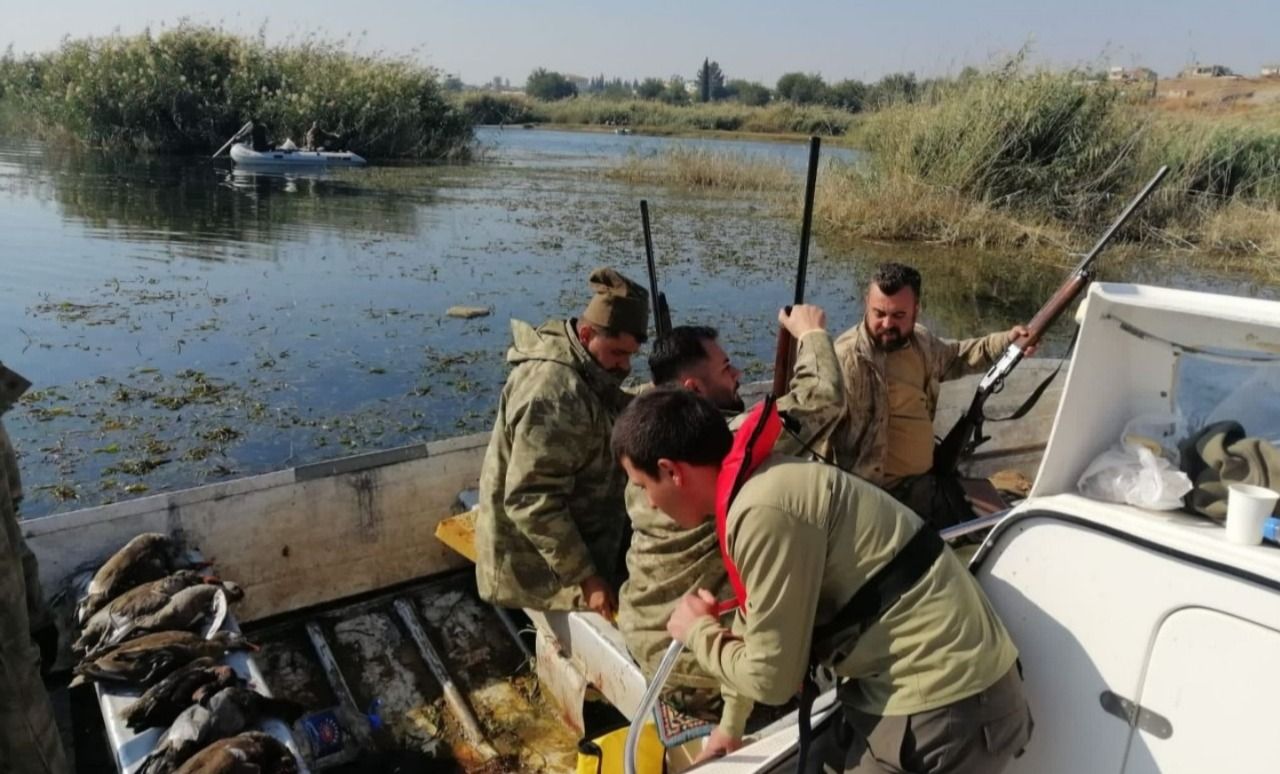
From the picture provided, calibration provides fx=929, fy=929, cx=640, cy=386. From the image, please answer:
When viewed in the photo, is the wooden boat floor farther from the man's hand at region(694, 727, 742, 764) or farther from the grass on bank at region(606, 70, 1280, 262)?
the grass on bank at region(606, 70, 1280, 262)

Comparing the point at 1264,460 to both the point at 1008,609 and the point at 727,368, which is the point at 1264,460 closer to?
the point at 1008,609

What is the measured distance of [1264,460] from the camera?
2.22m

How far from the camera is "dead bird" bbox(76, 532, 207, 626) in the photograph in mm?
3553

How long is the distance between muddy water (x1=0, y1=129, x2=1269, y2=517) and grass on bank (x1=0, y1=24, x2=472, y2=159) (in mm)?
5095

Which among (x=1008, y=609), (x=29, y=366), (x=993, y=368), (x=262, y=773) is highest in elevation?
(x=993, y=368)

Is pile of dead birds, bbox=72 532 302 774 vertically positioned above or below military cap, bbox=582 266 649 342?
below

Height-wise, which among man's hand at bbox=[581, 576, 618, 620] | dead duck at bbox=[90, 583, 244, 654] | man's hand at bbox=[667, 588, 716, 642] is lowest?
dead duck at bbox=[90, 583, 244, 654]

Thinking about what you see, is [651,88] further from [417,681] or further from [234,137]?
[417,681]

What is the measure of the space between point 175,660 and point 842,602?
2.36 metres

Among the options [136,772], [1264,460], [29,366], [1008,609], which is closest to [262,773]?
[136,772]

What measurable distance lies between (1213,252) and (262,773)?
66.2 ft

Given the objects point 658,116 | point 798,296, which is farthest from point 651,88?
point 798,296

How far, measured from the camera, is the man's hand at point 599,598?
11.5 ft

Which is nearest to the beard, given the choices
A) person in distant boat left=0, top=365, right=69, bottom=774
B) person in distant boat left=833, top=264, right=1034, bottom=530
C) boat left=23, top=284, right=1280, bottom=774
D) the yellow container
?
person in distant boat left=833, top=264, right=1034, bottom=530
